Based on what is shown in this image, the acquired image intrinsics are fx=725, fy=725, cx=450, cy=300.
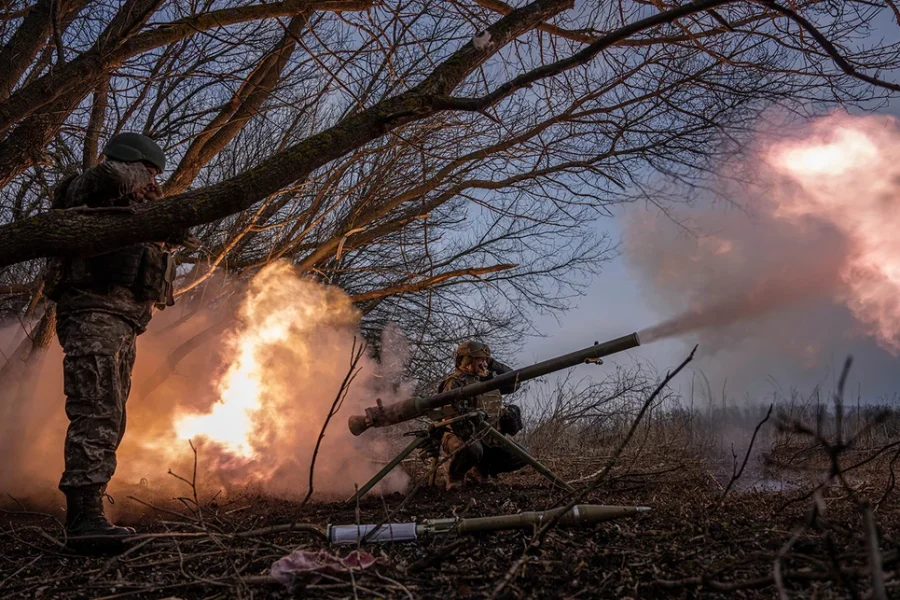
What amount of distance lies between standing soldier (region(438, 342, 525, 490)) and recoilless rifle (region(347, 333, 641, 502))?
45cm

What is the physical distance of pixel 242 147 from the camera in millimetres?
12297

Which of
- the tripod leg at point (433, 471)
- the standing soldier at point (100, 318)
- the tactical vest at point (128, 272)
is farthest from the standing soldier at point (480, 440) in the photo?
the standing soldier at point (100, 318)

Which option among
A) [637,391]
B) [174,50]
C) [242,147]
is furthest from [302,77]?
[637,391]

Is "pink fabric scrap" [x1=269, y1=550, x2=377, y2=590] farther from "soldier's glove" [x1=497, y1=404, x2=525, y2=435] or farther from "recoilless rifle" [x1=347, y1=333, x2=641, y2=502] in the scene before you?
"soldier's glove" [x1=497, y1=404, x2=525, y2=435]

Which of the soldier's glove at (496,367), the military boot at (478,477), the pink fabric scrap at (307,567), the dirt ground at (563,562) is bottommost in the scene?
the dirt ground at (563,562)

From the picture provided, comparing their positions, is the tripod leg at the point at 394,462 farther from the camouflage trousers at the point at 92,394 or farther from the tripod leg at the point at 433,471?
the camouflage trousers at the point at 92,394

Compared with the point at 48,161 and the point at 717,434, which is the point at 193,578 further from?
Result: the point at 717,434

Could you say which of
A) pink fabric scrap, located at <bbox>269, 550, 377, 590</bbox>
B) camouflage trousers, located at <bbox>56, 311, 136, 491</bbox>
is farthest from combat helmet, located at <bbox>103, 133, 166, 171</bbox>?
pink fabric scrap, located at <bbox>269, 550, 377, 590</bbox>

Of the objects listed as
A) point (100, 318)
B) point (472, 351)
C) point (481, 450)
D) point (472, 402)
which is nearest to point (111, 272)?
point (100, 318)

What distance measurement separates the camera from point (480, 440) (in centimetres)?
698

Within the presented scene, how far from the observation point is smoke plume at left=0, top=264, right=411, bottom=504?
7.96 meters

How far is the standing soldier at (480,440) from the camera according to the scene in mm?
6980

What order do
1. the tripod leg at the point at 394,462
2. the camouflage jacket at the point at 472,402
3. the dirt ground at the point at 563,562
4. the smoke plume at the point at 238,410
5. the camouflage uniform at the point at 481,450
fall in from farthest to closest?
the smoke plume at the point at 238,410 < the camouflage uniform at the point at 481,450 < the camouflage jacket at the point at 472,402 < the tripod leg at the point at 394,462 < the dirt ground at the point at 563,562

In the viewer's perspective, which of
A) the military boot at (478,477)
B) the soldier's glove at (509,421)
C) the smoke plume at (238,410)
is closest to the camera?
the soldier's glove at (509,421)
